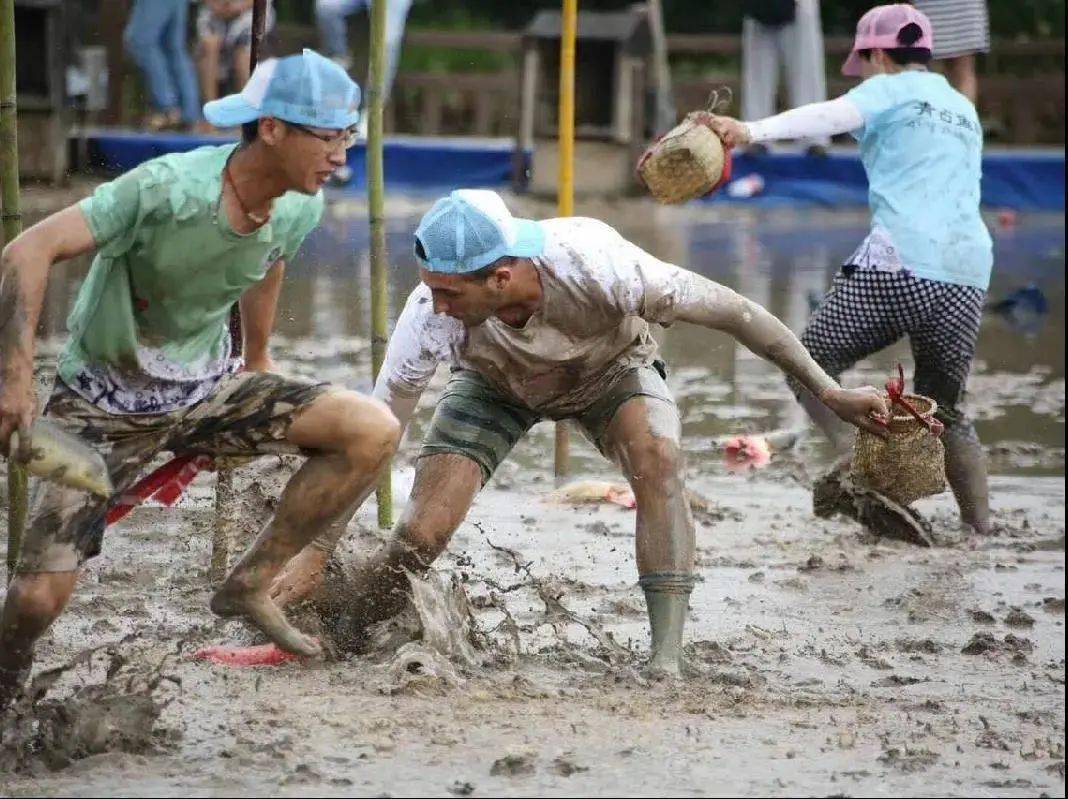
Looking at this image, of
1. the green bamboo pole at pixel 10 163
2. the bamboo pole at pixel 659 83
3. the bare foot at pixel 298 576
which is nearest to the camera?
the bare foot at pixel 298 576

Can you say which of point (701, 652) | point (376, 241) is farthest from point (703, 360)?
point (701, 652)

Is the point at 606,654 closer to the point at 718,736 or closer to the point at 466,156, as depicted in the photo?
the point at 718,736

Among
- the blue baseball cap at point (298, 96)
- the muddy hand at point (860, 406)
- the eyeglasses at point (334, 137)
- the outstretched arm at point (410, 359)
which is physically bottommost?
the muddy hand at point (860, 406)

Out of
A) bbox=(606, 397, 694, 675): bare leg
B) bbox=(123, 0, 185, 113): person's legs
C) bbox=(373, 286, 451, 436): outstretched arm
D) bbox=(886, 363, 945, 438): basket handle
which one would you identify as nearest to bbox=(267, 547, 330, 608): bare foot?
bbox=(373, 286, 451, 436): outstretched arm

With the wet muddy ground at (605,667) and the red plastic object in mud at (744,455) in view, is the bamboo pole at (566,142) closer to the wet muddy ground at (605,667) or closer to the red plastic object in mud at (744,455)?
the wet muddy ground at (605,667)

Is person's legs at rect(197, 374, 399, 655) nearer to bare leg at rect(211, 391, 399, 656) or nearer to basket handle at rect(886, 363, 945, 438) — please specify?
bare leg at rect(211, 391, 399, 656)

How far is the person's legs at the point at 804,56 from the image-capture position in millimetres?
14969

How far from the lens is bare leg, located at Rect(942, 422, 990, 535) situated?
7.35 meters

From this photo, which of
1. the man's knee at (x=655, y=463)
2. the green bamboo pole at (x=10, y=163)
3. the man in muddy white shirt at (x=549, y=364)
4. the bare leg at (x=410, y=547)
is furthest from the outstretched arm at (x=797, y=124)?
the green bamboo pole at (x=10, y=163)

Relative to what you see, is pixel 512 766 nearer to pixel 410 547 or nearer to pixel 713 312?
pixel 410 547

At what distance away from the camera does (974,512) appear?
24.3ft

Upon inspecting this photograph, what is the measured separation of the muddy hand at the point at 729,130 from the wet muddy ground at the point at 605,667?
141 cm

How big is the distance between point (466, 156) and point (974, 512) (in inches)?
352

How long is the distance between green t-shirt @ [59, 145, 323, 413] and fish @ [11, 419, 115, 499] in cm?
18
